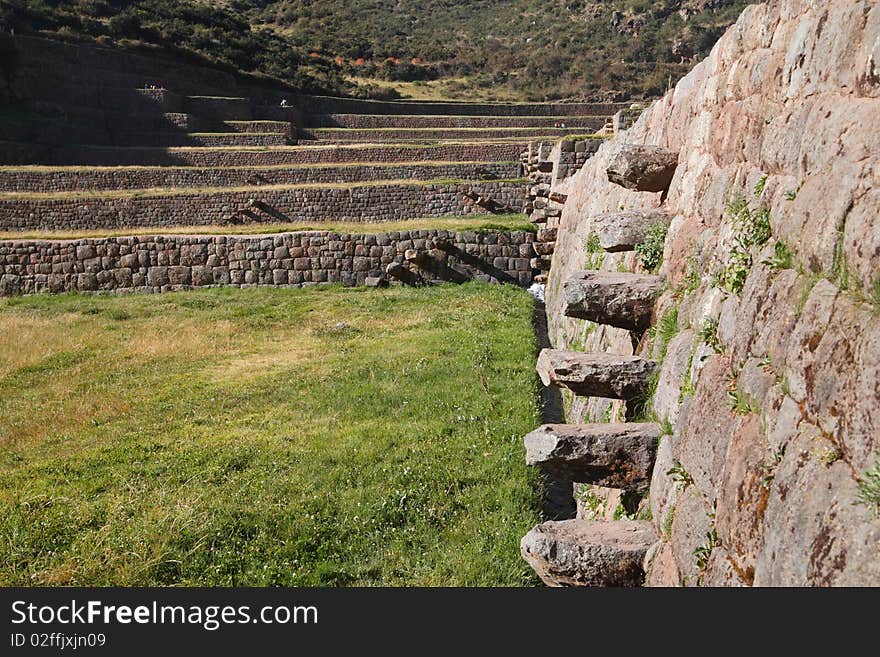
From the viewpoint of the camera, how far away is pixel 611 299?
165 inches

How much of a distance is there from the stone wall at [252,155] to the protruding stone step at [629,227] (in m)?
24.5

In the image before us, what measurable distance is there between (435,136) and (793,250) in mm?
35753

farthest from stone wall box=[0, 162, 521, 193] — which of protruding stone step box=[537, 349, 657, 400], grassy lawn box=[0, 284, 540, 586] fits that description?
protruding stone step box=[537, 349, 657, 400]

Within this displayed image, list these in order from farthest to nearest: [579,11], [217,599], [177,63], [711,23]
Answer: [579,11] → [711,23] → [177,63] → [217,599]

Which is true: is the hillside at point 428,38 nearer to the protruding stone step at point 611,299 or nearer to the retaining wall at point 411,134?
the retaining wall at point 411,134

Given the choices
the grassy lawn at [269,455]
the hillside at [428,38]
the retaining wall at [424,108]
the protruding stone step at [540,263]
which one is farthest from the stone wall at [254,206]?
the hillside at [428,38]

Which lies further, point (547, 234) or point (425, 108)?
point (425, 108)

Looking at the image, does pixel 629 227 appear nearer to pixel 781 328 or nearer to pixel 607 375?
pixel 607 375

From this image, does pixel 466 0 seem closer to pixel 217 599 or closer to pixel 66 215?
pixel 66 215

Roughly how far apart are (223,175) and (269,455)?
70.0 ft

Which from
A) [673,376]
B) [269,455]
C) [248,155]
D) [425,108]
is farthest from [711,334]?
[425,108]

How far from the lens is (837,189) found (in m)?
2.21

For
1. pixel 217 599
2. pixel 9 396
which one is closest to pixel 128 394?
pixel 9 396

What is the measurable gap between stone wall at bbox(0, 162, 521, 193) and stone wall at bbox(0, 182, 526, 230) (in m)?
2.55
